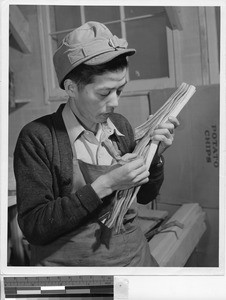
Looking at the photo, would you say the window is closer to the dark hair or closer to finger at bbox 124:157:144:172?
the dark hair

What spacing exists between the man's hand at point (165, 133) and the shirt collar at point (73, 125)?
0.29ft

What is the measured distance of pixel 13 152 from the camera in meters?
1.02

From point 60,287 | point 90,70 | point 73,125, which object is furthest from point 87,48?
point 60,287

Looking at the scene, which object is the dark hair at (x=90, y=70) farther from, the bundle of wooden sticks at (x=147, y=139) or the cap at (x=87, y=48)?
the bundle of wooden sticks at (x=147, y=139)

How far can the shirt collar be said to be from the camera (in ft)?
3.27

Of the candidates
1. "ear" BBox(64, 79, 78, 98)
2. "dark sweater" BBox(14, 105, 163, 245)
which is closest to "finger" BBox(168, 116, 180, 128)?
"dark sweater" BBox(14, 105, 163, 245)

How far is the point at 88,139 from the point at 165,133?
0.19 meters

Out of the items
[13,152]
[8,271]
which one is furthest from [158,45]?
[8,271]

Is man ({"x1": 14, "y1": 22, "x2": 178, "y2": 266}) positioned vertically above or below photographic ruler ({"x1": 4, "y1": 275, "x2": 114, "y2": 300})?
above

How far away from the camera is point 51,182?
0.99 meters

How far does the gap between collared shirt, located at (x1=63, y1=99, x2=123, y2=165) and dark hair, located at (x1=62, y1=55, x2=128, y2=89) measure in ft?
0.20


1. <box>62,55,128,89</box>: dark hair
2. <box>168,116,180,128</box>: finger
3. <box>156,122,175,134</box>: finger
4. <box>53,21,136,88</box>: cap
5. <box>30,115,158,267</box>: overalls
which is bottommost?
<box>30,115,158,267</box>: overalls

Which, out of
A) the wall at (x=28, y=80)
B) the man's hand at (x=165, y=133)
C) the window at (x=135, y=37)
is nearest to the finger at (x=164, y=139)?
the man's hand at (x=165, y=133)

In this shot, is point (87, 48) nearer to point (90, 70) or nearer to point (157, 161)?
point (90, 70)
